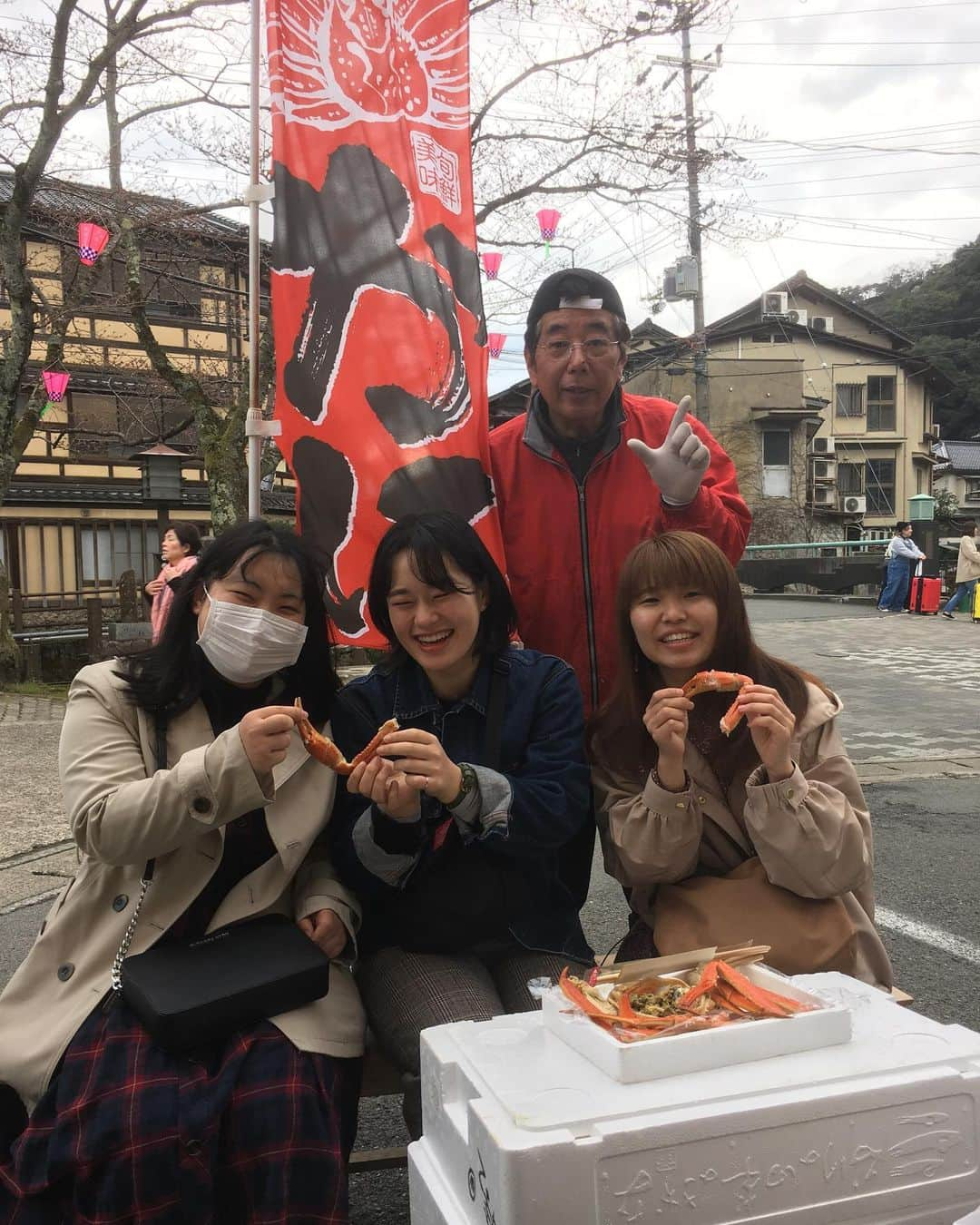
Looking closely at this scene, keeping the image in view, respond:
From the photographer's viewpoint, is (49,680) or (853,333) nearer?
(49,680)

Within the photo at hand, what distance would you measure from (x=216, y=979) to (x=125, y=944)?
0.90ft

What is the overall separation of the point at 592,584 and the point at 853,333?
4246 cm

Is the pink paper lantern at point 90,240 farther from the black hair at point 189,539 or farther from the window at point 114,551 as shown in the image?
the window at point 114,551

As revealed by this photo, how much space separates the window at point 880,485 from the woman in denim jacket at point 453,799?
4087 centimetres

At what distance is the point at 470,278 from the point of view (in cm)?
384

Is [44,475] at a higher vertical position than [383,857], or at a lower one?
higher

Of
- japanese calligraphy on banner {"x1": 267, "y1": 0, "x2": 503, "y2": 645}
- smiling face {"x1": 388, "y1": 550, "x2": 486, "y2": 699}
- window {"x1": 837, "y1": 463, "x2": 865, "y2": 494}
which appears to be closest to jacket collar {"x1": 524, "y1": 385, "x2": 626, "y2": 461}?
japanese calligraphy on banner {"x1": 267, "y1": 0, "x2": 503, "y2": 645}

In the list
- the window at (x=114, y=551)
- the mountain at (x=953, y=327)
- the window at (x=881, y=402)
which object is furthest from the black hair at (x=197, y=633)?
the mountain at (x=953, y=327)

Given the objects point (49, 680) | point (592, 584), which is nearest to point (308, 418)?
point (592, 584)

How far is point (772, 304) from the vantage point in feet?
126

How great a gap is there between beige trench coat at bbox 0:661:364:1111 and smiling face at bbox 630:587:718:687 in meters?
0.99

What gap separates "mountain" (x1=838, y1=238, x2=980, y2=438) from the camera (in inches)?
1818

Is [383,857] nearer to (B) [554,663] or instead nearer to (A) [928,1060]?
(B) [554,663]

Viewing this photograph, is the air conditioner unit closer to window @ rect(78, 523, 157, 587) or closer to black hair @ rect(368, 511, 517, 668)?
window @ rect(78, 523, 157, 587)
